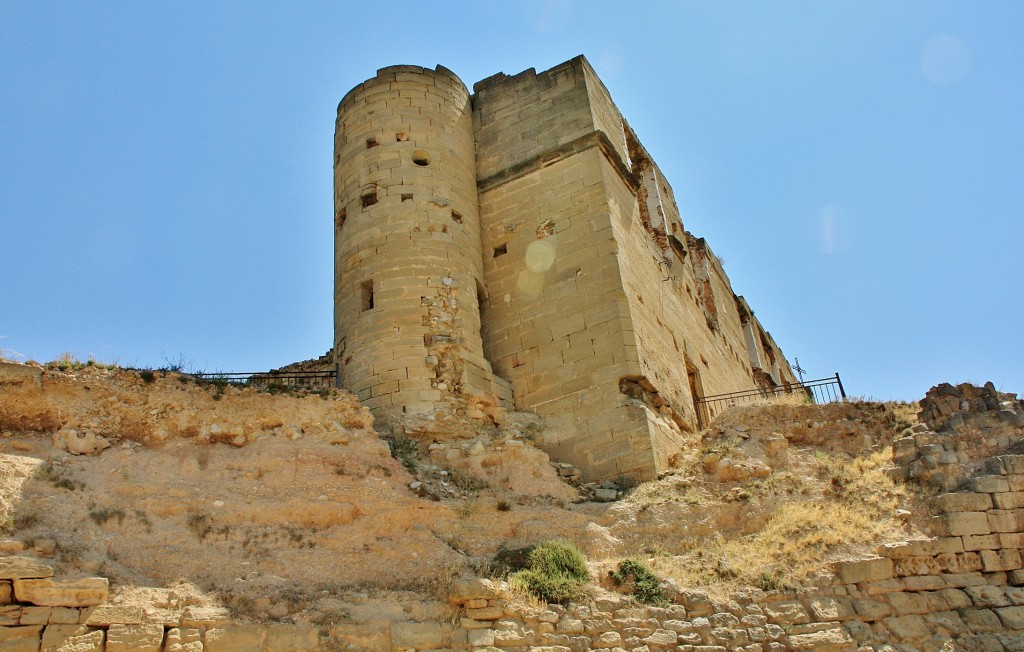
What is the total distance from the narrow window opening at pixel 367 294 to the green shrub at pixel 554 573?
18.4 feet

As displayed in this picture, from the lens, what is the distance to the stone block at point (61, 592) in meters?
7.79

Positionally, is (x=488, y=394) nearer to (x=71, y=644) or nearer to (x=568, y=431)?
(x=568, y=431)

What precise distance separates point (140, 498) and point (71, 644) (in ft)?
7.25

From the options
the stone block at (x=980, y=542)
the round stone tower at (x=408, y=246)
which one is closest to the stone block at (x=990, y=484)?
the stone block at (x=980, y=542)

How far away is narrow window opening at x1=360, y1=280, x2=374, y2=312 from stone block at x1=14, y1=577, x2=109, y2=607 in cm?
710

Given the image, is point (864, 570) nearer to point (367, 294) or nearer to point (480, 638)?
point (480, 638)

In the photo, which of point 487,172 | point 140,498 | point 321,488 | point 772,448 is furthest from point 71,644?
point 487,172

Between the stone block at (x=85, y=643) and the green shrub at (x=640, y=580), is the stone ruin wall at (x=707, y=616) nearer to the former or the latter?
the stone block at (x=85, y=643)

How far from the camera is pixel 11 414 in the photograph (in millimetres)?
10133

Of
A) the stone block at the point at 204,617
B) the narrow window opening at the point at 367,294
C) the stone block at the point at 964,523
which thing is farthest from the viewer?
the narrow window opening at the point at 367,294

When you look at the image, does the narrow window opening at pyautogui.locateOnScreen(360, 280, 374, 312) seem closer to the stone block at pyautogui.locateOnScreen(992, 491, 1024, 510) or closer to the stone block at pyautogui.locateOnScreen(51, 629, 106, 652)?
the stone block at pyautogui.locateOnScreen(51, 629, 106, 652)

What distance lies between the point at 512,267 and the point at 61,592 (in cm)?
940

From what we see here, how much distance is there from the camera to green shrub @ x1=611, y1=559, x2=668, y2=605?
9.64 meters

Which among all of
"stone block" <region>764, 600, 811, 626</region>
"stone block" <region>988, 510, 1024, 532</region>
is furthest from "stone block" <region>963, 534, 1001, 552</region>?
"stone block" <region>764, 600, 811, 626</region>
